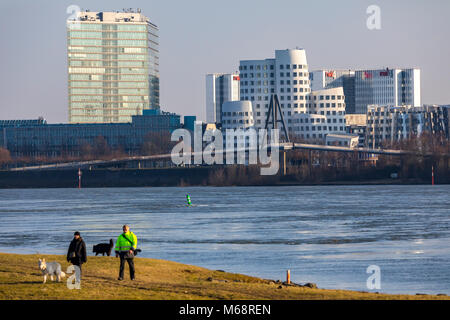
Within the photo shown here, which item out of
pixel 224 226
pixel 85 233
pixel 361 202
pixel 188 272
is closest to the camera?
pixel 188 272

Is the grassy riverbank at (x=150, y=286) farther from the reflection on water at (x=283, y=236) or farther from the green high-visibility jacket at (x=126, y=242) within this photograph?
the reflection on water at (x=283, y=236)

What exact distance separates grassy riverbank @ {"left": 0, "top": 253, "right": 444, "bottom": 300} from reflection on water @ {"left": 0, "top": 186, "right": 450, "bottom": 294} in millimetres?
4947

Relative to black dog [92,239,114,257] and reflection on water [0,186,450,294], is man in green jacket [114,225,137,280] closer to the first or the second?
reflection on water [0,186,450,294]

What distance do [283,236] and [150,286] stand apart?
1404 inches

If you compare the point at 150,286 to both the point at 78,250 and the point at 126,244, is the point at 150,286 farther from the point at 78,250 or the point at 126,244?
the point at 78,250

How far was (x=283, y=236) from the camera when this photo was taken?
2835 inches

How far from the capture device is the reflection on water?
49781 millimetres

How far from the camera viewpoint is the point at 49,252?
5894 centimetres

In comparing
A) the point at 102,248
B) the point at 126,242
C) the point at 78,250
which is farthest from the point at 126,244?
the point at 102,248

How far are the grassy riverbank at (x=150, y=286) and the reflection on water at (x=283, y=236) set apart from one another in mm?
4947

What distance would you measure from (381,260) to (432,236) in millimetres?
16226
